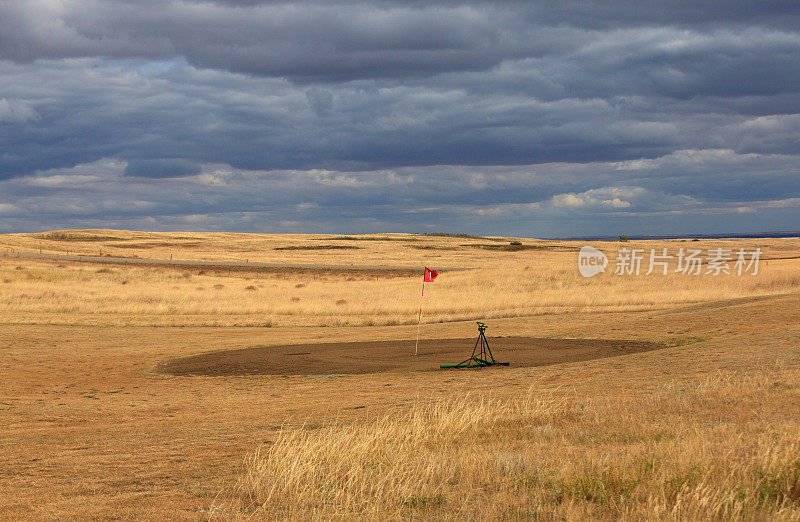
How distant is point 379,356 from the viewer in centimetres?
2336

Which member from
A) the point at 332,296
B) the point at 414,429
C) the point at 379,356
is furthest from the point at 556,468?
the point at 332,296

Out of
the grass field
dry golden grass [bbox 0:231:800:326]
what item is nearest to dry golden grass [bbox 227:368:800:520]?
the grass field

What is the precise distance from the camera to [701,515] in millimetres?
5590

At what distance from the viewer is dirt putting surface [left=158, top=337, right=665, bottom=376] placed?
2097cm

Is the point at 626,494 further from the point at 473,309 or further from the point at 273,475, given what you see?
the point at 473,309

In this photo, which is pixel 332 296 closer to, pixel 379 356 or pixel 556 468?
pixel 379 356

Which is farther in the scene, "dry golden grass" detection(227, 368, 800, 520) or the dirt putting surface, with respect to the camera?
the dirt putting surface

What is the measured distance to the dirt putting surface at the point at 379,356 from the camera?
21.0 m

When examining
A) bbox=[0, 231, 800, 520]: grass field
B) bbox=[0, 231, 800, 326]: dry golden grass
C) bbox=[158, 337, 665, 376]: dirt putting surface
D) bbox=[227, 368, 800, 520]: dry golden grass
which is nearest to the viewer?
bbox=[227, 368, 800, 520]: dry golden grass

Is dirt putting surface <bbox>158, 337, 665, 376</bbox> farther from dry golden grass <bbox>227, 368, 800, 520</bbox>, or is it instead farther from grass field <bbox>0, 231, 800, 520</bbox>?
dry golden grass <bbox>227, 368, 800, 520</bbox>

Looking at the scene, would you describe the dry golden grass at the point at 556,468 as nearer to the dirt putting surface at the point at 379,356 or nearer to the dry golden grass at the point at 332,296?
the dirt putting surface at the point at 379,356

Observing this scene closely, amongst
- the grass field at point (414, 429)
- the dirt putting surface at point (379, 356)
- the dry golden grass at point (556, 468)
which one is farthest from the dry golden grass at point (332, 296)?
the dry golden grass at point (556, 468)

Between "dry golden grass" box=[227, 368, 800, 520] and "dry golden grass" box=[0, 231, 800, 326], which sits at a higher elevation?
"dry golden grass" box=[227, 368, 800, 520]

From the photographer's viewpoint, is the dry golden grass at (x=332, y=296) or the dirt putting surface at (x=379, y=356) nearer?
the dirt putting surface at (x=379, y=356)
